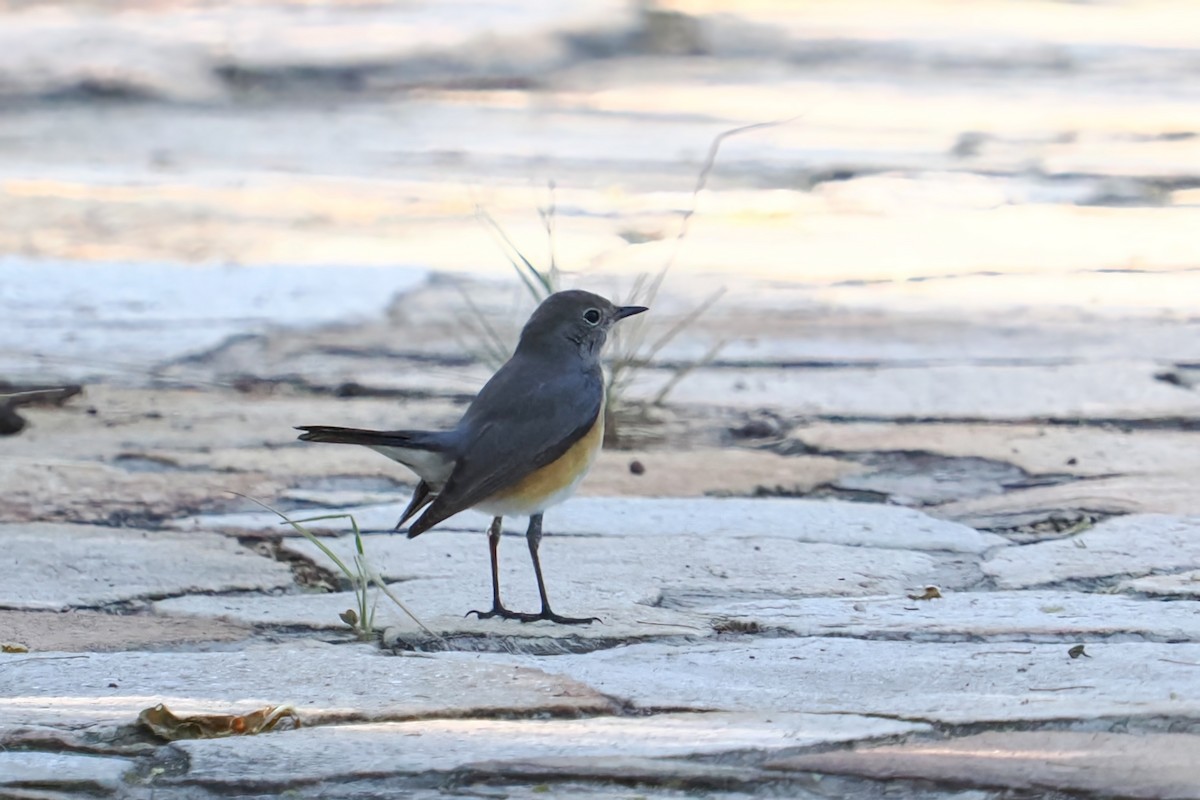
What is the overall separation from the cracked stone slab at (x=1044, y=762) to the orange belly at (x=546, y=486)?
1.26 m

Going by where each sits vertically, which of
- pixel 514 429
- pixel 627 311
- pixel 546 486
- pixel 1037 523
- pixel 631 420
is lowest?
pixel 1037 523

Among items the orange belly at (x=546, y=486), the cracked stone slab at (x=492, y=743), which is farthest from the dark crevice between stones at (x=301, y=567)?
the cracked stone slab at (x=492, y=743)

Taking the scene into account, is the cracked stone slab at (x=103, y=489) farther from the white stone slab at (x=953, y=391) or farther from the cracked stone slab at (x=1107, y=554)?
the cracked stone slab at (x=1107, y=554)

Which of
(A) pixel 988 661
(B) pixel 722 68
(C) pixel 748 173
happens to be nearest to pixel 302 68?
(B) pixel 722 68

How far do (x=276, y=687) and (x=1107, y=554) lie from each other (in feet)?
6.00

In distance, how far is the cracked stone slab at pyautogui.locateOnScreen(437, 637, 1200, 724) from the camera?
2.89 m

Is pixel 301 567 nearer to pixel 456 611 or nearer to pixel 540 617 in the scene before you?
pixel 456 611

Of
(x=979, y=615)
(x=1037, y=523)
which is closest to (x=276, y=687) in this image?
(x=979, y=615)

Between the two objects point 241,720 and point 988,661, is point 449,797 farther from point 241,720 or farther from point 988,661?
point 988,661

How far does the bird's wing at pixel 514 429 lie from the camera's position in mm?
3646

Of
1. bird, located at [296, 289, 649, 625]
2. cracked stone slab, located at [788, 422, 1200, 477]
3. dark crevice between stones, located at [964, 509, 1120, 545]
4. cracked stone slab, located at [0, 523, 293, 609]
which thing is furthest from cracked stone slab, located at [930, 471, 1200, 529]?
cracked stone slab, located at [0, 523, 293, 609]

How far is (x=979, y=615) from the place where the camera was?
3.51 metres

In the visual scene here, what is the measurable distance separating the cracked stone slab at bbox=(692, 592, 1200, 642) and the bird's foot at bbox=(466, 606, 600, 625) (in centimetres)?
24

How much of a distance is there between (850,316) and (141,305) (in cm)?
259
